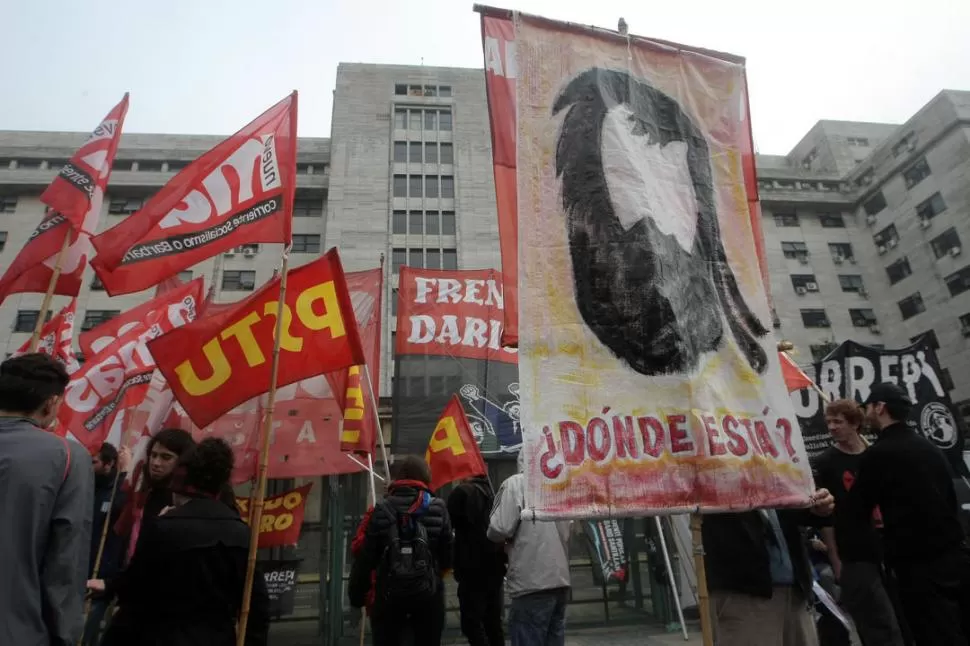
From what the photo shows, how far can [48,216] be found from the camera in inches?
227

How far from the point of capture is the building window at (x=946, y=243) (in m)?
33.2

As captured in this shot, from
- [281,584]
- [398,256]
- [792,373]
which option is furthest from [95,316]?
[792,373]

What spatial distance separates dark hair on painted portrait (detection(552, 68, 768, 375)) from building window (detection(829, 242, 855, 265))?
136 feet

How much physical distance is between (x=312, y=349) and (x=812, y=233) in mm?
42396

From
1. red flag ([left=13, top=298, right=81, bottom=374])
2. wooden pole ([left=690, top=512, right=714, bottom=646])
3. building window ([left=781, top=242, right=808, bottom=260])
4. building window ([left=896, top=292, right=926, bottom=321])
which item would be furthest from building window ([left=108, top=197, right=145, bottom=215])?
building window ([left=896, top=292, right=926, bottom=321])

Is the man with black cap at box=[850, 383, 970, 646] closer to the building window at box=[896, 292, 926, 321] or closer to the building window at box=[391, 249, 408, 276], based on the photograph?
the building window at box=[391, 249, 408, 276]

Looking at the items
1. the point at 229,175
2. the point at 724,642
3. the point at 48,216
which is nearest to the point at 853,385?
the point at 724,642

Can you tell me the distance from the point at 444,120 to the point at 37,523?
3610 cm

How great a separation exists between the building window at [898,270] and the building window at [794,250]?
5180 mm

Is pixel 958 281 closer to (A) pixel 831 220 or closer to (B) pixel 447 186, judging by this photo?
(A) pixel 831 220

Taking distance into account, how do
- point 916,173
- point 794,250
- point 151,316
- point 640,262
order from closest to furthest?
point 640,262
point 151,316
point 916,173
point 794,250

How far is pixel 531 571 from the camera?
4.39 m

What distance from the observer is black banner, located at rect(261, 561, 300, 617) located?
7.56 m

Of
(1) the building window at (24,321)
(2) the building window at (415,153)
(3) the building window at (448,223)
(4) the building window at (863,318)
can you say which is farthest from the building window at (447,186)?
(4) the building window at (863,318)
